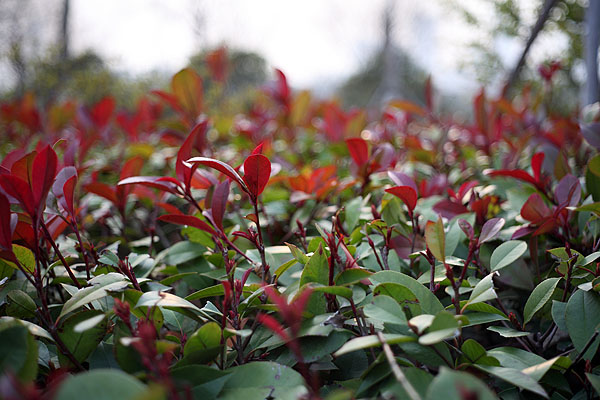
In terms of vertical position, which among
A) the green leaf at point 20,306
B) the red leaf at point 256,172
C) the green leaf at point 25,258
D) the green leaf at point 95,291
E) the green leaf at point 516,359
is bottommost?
the green leaf at point 516,359

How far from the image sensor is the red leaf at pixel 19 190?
57 cm

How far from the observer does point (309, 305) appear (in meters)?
0.62

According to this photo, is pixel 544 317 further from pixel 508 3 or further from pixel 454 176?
pixel 508 3

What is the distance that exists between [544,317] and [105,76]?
4360mm

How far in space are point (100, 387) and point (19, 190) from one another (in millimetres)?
368

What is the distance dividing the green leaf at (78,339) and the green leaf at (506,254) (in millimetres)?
593

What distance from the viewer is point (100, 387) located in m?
0.34

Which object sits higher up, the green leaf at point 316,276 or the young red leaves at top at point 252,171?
the young red leaves at top at point 252,171

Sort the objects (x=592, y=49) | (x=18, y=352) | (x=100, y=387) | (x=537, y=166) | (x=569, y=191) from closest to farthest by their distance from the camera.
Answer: (x=100, y=387)
(x=18, y=352)
(x=569, y=191)
(x=537, y=166)
(x=592, y=49)

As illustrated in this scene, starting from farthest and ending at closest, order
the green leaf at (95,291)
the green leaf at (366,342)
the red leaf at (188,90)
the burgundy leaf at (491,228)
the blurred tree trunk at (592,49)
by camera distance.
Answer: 1. the blurred tree trunk at (592,49)
2. the red leaf at (188,90)
3. the burgundy leaf at (491,228)
4. the green leaf at (95,291)
5. the green leaf at (366,342)

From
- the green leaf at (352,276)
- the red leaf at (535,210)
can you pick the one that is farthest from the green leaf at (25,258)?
the red leaf at (535,210)

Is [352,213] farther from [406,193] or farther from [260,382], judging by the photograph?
[260,382]

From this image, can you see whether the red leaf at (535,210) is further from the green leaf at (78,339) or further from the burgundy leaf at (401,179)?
the green leaf at (78,339)

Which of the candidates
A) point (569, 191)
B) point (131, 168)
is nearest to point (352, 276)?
point (569, 191)
